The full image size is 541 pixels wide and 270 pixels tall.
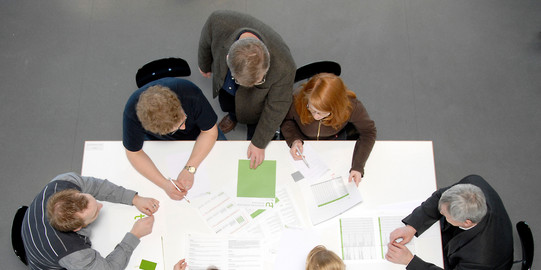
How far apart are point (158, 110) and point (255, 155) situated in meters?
0.63

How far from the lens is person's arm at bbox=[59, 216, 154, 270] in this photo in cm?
181

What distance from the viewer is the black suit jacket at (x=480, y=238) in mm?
1802

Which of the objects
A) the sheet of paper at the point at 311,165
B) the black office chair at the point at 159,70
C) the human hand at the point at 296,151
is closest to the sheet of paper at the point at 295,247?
the sheet of paper at the point at 311,165

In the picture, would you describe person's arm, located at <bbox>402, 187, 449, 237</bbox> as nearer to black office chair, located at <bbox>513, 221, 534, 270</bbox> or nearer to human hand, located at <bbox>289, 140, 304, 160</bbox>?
black office chair, located at <bbox>513, 221, 534, 270</bbox>

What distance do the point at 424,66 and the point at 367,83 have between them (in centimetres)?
53

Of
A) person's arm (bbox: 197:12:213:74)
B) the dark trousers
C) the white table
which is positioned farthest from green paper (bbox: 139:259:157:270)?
person's arm (bbox: 197:12:213:74)

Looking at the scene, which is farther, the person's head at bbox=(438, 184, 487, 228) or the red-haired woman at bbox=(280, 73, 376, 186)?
the red-haired woman at bbox=(280, 73, 376, 186)

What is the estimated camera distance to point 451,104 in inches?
121

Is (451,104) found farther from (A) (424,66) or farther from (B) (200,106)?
(B) (200,106)

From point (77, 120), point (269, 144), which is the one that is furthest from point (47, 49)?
point (269, 144)

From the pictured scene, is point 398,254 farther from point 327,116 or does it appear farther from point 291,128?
point 291,128

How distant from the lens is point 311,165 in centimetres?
213

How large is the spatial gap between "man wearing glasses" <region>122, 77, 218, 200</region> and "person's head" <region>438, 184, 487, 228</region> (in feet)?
4.27

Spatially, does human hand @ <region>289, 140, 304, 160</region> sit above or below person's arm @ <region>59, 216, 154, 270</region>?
above
